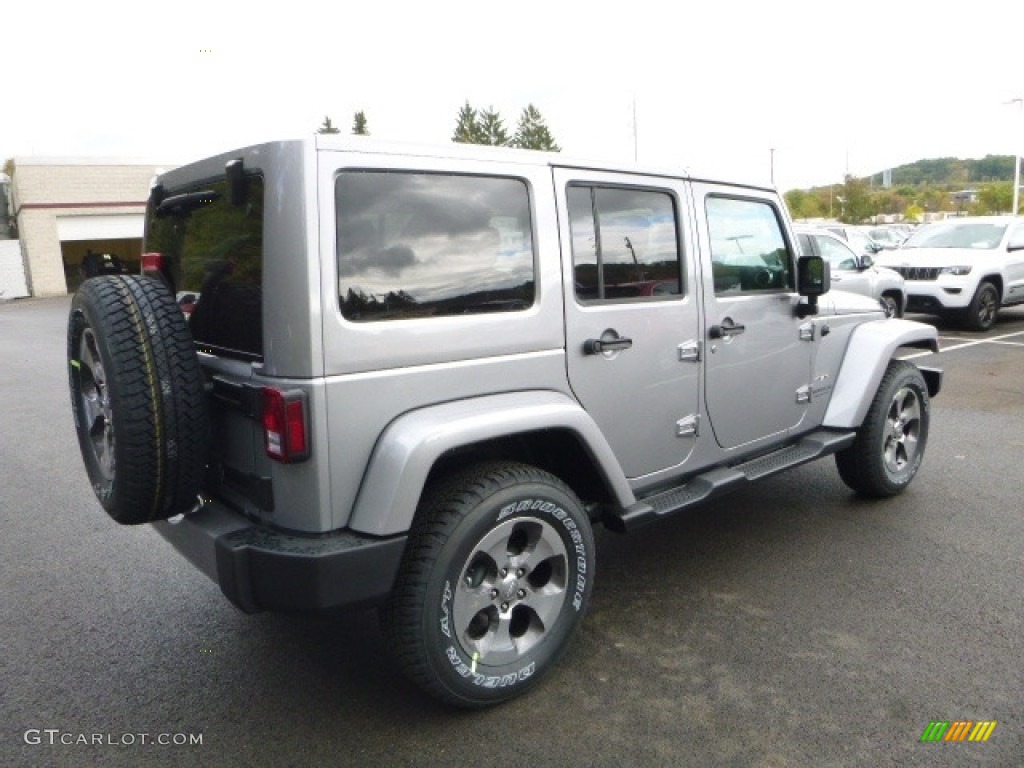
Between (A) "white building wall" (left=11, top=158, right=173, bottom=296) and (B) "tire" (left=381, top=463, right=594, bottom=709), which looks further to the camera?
(A) "white building wall" (left=11, top=158, right=173, bottom=296)

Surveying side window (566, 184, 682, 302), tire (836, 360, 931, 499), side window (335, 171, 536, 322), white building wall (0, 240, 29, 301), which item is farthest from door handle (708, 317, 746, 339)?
white building wall (0, 240, 29, 301)

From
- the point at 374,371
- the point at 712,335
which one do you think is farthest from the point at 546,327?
the point at 712,335

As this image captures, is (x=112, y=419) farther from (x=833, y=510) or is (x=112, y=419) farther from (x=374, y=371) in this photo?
(x=833, y=510)

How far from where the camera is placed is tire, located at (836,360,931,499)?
4.63 metres

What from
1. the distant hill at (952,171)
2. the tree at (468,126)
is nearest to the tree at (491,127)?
the tree at (468,126)

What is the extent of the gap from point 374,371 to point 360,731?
125 cm

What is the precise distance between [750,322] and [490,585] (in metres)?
1.91

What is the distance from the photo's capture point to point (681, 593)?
377cm

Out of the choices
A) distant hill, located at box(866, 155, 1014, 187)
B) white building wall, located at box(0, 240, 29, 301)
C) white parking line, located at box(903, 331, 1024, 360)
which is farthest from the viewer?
distant hill, located at box(866, 155, 1014, 187)

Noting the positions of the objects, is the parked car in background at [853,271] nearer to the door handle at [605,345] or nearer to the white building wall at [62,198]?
the door handle at [605,345]

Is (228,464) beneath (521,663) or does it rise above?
above

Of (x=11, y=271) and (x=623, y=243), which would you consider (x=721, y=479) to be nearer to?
(x=623, y=243)

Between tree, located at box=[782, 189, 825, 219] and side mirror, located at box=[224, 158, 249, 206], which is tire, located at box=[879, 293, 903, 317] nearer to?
side mirror, located at box=[224, 158, 249, 206]

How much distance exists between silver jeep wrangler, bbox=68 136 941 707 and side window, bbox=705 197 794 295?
137mm
